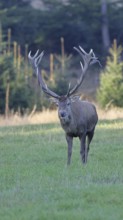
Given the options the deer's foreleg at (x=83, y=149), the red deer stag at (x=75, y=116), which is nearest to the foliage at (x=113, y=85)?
the red deer stag at (x=75, y=116)

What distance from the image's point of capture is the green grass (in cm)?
1129

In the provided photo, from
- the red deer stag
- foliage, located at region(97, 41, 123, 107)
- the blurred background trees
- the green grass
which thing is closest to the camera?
the green grass

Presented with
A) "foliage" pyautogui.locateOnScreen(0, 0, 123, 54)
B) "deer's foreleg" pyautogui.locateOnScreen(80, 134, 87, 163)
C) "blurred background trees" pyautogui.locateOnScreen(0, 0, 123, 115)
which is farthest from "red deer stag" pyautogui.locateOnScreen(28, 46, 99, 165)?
"foliage" pyautogui.locateOnScreen(0, 0, 123, 54)

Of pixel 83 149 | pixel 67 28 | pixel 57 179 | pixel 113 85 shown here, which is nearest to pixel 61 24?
pixel 67 28

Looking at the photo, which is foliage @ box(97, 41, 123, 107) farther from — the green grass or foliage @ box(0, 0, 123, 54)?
the green grass

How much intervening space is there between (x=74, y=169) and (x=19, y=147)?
184 inches

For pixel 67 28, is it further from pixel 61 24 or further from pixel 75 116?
pixel 75 116

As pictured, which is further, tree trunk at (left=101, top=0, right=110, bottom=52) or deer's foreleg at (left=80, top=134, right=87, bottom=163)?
tree trunk at (left=101, top=0, right=110, bottom=52)

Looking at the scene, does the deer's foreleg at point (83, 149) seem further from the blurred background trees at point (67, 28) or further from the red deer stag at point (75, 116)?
the blurred background trees at point (67, 28)

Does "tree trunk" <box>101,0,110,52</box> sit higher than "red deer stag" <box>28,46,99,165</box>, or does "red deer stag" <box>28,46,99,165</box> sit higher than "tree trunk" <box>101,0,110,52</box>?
"red deer stag" <box>28,46,99,165</box>

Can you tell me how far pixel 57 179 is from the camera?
1432 centimetres

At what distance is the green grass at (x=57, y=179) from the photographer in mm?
11289

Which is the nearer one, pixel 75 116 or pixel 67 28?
pixel 75 116

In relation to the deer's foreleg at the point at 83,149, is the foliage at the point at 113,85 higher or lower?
lower
